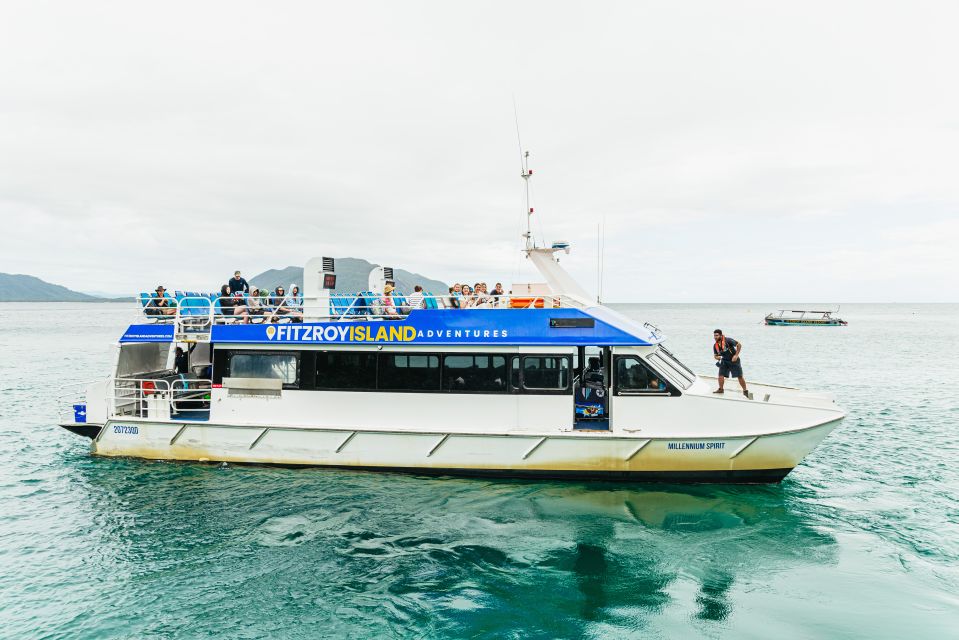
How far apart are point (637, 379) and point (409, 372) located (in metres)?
4.40

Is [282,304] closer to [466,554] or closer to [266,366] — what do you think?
[266,366]

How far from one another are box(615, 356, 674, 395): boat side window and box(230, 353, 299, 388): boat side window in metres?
6.47

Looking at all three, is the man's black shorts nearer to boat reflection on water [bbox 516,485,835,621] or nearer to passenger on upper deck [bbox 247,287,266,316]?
boat reflection on water [bbox 516,485,835,621]

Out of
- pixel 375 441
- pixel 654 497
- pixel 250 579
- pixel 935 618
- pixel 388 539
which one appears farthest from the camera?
pixel 375 441

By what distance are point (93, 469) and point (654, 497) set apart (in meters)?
11.7

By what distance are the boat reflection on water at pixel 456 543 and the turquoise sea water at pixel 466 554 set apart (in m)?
0.03

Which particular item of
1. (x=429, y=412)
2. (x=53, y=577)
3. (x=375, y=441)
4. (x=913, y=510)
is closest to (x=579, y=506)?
(x=429, y=412)

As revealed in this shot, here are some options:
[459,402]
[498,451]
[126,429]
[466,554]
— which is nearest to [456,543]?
[466,554]

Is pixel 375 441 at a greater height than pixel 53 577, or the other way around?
pixel 375 441

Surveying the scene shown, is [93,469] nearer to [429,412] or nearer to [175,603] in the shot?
[175,603]

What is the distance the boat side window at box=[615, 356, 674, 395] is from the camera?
379 inches

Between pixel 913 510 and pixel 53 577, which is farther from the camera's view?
pixel 913 510

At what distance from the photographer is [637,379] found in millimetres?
9719

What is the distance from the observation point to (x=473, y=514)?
350 inches
